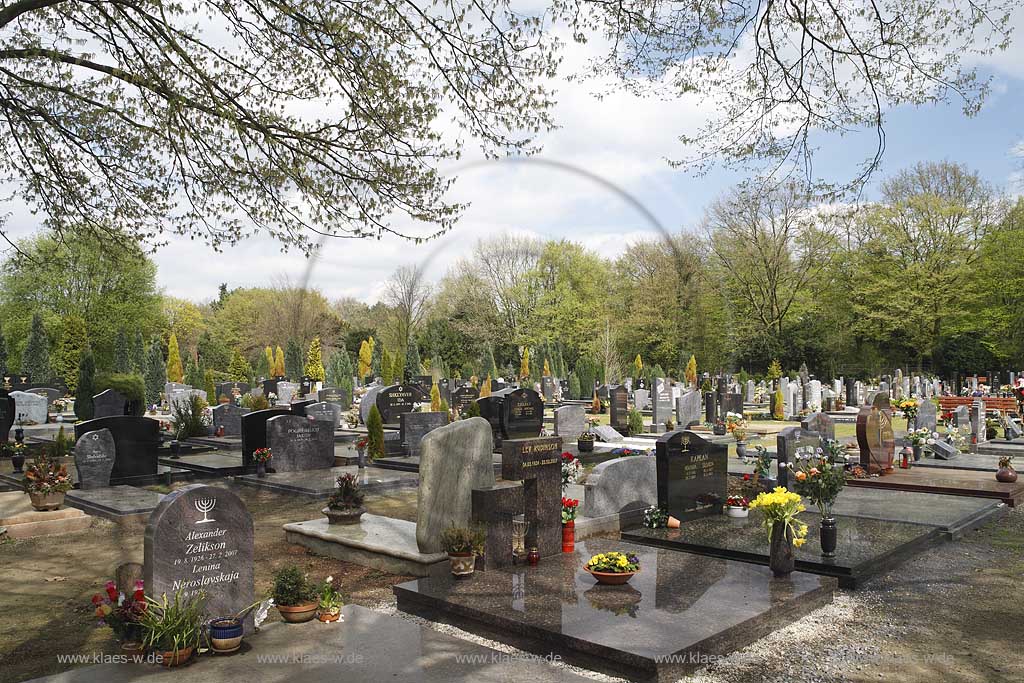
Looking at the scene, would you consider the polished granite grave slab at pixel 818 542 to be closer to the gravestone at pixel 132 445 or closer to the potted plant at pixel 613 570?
the potted plant at pixel 613 570

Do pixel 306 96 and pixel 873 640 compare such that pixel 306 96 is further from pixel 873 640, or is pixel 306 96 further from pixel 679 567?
pixel 873 640

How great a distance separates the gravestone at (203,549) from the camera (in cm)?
590

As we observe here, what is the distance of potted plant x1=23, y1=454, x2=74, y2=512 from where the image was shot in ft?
36.2

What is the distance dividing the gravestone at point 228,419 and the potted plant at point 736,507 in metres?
15.2

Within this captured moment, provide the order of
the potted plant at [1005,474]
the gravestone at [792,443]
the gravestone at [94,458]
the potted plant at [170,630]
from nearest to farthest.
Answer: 1. the potted plant at [170,630]
2. the gravestone at [94,458]
3. the potted plant at [1005,474]
4. the gravestone at [792,443]

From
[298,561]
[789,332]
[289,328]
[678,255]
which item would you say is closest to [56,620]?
[298,561]

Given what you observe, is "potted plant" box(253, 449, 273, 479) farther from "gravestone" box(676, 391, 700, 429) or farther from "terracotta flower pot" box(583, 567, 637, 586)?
"gravestone" box(676, 391, 700, 429)

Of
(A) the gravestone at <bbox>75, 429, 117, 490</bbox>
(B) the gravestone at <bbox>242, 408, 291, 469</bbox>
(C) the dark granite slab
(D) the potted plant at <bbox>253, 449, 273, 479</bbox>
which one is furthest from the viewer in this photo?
(B) the gravestone at <bbox>242, 408, 291, 469</bbox>

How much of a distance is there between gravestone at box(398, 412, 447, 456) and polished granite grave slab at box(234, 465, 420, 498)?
2055 millimetres

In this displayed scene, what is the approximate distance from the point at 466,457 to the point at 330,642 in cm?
318

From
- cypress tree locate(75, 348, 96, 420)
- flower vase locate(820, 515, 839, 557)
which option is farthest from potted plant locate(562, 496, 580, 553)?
cypress tree locate(75, 348, 96, 420)

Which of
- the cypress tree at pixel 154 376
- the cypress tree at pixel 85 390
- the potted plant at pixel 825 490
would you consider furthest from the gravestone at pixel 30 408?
the potted plant at pixel 825 490

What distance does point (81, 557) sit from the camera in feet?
30.9

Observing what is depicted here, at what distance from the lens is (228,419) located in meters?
22.1
